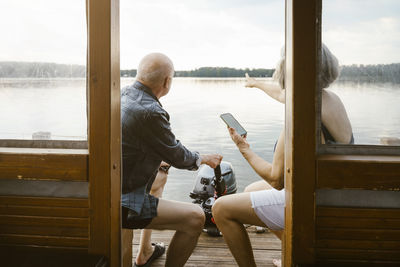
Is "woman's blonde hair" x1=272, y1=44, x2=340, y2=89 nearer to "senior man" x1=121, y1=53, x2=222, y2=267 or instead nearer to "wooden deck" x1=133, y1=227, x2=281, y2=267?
"senior man" x1=121, y1=53, x2=222, y2=267

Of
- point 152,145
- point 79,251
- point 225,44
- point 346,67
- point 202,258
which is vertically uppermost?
point 225,44

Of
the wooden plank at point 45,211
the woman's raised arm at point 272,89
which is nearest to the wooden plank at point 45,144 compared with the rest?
the wooden plank at point 45,211

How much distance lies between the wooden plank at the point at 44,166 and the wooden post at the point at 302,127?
818mm

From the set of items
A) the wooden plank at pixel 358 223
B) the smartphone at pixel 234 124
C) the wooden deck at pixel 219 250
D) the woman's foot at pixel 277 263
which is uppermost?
the smartphone at pixel 234 124

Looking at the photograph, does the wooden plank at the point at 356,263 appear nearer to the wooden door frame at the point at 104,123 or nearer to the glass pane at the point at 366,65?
the glass pane at the point at 366,65

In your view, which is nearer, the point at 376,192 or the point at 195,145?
the point at 376,192

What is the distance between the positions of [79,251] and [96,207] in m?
0.22

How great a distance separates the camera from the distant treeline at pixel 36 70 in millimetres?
1399

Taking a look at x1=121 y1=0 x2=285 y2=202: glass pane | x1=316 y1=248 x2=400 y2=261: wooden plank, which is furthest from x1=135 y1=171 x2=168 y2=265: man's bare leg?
x1=121 y1=0 x2=285 y2=202: glass pane

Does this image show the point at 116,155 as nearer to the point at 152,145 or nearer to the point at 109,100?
the point at 109,100

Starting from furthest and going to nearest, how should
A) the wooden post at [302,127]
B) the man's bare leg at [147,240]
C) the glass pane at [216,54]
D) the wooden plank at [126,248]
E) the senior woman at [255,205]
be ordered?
the glass pane at [216,54] → the man's bare leg at [147,240] → the wooden plank at [126,248] → the senior woman at [255,205] → the wooden post at [302,127]

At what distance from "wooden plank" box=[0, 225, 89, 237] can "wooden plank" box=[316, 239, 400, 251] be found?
96 cm

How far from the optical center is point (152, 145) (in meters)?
1.79

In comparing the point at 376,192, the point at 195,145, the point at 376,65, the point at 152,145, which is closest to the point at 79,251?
the point at 152,145
